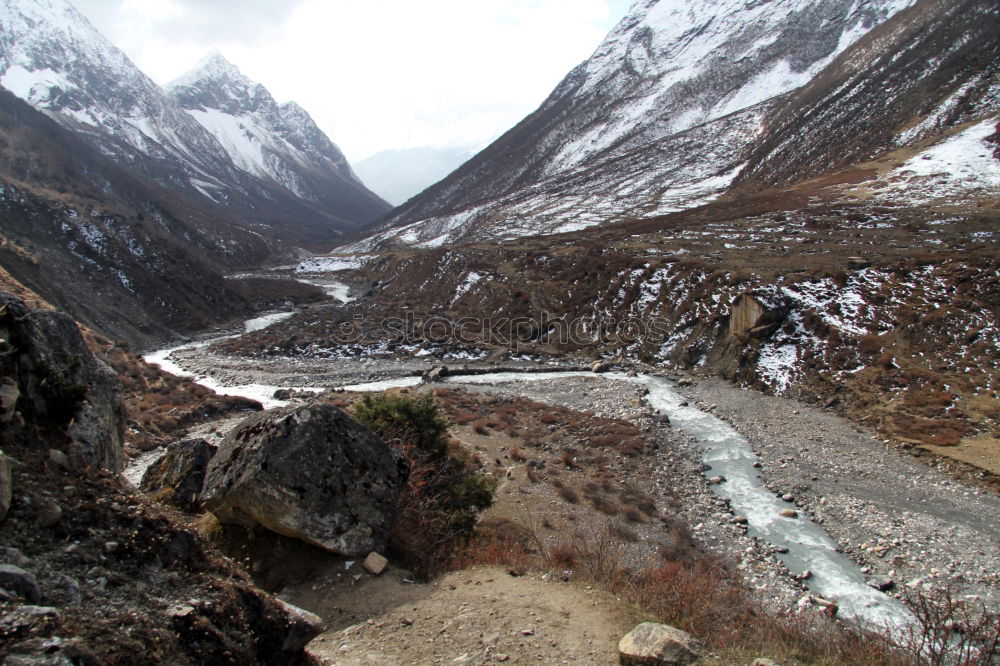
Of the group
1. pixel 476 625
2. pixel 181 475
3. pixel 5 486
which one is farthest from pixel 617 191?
pixel 5 486

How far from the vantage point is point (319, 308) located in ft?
219

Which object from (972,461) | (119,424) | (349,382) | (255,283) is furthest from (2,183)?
(972,461)

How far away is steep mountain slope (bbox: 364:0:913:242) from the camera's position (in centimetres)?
14012

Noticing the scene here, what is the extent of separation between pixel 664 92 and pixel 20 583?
18645cm

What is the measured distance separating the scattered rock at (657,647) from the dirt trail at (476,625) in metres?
0.25

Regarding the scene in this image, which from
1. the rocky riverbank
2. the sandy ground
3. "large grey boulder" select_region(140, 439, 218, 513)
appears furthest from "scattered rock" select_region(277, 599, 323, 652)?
the rocky riverbank

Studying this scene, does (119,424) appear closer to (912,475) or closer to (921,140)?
(912,475)

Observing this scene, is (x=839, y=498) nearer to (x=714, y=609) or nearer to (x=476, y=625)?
(x=714, y=609)

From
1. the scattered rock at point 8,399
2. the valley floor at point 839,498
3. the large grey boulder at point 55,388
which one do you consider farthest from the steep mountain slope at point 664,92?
the scattered rock at point 8,399

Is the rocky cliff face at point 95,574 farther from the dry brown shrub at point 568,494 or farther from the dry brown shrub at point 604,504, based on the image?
the dry brown shrub at point 568,494

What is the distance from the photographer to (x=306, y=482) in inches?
343

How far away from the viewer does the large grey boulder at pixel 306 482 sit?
27.8 ft

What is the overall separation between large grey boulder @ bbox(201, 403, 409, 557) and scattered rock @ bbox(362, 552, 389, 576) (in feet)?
0.72

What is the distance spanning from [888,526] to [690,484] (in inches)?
219
